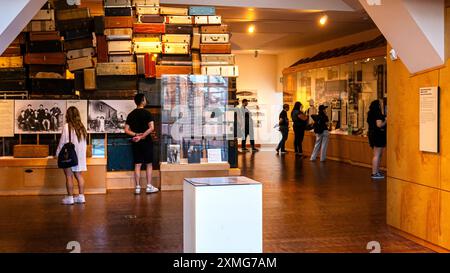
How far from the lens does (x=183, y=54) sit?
36.7 ft

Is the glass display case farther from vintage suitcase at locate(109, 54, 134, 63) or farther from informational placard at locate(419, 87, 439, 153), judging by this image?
informational placard at locate(419, 87, 439, 153)

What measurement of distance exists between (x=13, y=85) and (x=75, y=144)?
2.38 metres

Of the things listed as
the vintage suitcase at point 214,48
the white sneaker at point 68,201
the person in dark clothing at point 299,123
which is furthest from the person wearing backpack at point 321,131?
the white sneaker at point 68,201

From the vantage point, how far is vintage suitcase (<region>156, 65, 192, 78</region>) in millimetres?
10859

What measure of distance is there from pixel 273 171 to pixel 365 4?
23.7 feet

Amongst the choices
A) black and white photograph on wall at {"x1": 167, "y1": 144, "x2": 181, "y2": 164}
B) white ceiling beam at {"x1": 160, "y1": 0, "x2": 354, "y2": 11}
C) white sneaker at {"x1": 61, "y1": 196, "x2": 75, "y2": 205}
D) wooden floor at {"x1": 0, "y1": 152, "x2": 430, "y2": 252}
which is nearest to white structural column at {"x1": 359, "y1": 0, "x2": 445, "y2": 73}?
wooden floor at {"x1": 0, "y1": 152, "x2": 430, "y2": 252}

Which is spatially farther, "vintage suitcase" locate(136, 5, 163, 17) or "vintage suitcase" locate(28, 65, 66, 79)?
"vintage suitcase" locate(136, 5, 163, 17)

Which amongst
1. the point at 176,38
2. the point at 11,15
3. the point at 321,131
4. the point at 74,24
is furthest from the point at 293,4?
the point at 11,15

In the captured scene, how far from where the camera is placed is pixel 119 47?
426 inches

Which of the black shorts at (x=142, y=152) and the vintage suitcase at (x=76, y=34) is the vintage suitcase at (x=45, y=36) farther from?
the black shorts at (x=142, y=152)

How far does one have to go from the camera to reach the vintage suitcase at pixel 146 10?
36.4 feet

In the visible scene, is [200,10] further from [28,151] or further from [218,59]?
[28,151]

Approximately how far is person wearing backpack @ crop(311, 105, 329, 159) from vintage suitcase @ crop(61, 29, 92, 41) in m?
7.19

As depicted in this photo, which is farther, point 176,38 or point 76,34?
point 176,38
